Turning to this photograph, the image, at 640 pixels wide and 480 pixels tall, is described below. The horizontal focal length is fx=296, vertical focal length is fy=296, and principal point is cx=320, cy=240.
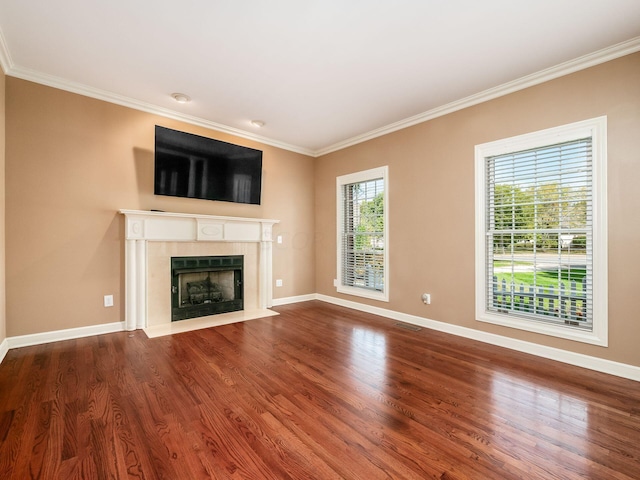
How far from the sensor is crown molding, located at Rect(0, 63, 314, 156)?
2.91 metres

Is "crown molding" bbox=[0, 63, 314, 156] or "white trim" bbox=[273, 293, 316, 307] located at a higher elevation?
"crown molding" bbox=[0, 63, 314, 156]

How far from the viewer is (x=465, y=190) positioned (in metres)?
3.35

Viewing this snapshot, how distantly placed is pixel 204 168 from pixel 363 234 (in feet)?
8.14

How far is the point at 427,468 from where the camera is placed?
1.40m

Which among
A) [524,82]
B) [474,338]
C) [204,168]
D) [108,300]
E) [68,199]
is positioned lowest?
[474,338]

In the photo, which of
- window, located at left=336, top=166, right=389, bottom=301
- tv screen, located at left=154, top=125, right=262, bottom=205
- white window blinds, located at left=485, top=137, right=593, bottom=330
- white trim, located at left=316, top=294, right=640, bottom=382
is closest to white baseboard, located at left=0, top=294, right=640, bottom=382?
white trim, located at left=316, top=294, right=640, bottom=382

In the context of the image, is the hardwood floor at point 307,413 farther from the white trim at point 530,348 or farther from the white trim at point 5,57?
the white trim at point 5,57

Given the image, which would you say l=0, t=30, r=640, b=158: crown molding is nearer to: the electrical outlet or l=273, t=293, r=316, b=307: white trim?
the electrical outlet

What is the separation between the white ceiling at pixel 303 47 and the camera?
208cm

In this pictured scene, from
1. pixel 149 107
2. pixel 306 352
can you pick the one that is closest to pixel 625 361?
pixel 306 352

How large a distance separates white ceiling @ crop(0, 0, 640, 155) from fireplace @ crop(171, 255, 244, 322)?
200 cm

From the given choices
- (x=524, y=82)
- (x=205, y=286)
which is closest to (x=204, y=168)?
(x=205, y=286)

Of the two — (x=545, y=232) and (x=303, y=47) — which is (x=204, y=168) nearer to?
(x=303, y=47)

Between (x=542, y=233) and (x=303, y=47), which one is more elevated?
(x=303, y=47)
